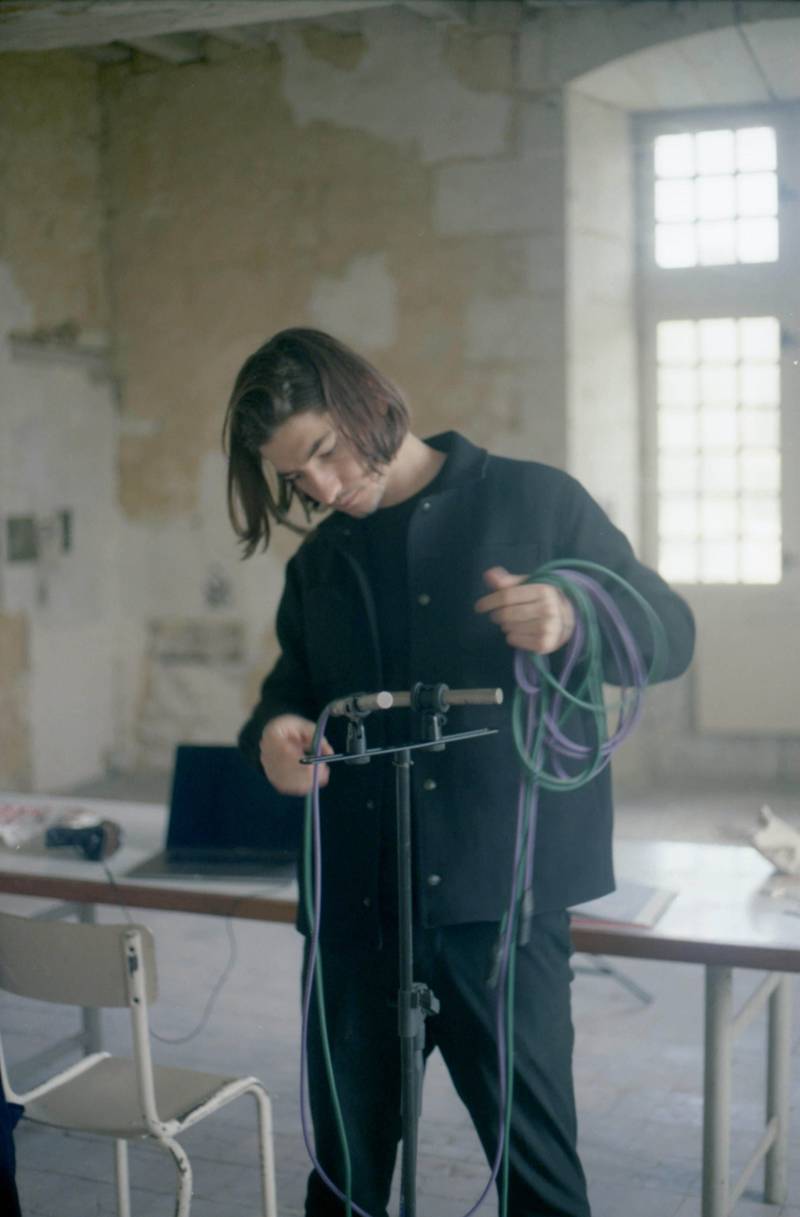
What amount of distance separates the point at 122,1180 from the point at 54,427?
4.53 metres

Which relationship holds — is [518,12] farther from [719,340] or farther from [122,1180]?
[122,1180]

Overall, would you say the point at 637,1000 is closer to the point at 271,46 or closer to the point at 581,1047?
the point at 581,1047

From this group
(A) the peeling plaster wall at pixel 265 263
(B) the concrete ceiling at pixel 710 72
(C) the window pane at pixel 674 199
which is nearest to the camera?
(B) the concrete ceiling at pixel 710 72

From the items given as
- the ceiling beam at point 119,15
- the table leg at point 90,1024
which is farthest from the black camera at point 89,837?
the ceiling beam at point 119,15

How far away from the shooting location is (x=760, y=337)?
20.9 feet

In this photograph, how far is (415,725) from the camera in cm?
177

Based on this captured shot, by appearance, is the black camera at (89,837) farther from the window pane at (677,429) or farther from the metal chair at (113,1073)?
the window pane at (677,429)

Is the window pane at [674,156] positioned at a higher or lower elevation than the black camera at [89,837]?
higher

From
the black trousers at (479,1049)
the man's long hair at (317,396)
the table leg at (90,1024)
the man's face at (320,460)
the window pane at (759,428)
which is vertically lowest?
the table leg at (90,1024)

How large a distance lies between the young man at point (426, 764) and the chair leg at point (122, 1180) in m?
0.51

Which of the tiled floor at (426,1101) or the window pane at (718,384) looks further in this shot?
the window pane at (718,384)

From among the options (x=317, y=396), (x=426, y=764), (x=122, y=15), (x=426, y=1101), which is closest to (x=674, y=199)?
(x=122, y=15)

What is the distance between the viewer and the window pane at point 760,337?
20.8 ft

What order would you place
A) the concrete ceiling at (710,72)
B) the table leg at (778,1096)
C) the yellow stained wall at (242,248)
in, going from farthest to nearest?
the yellow stained wall at (242,248), the concrete ceiling at (710,72), the table leg at (778,1096)
